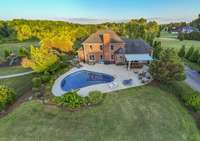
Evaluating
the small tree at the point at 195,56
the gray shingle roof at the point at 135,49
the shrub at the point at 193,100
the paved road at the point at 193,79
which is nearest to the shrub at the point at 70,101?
the shrub at the point at 193,100

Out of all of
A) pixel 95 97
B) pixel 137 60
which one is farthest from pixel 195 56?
pixel 95 97

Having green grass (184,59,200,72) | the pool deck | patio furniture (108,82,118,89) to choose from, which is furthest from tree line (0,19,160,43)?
patio furniture (108,82,118,89)

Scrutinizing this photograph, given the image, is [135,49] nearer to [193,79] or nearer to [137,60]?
[137,60]

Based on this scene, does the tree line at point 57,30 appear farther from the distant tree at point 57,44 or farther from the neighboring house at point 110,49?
the neighboring house at point 110,49

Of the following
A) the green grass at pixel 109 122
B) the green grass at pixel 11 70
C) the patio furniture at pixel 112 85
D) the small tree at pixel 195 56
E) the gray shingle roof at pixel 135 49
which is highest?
the gray shingle roof at pixel 135 49

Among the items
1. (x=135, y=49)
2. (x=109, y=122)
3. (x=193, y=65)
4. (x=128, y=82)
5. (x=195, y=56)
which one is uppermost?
(x=135, y=49)

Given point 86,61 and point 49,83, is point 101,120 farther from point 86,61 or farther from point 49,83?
point 86,61

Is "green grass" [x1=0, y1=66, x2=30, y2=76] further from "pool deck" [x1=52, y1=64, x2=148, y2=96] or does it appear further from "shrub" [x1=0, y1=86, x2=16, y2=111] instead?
"shrub" [x1=0, y1=86, x2=16, y2=111]

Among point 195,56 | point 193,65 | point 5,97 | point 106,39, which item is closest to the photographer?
point 5,97

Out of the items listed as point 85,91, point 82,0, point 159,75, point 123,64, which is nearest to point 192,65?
point 123,64
